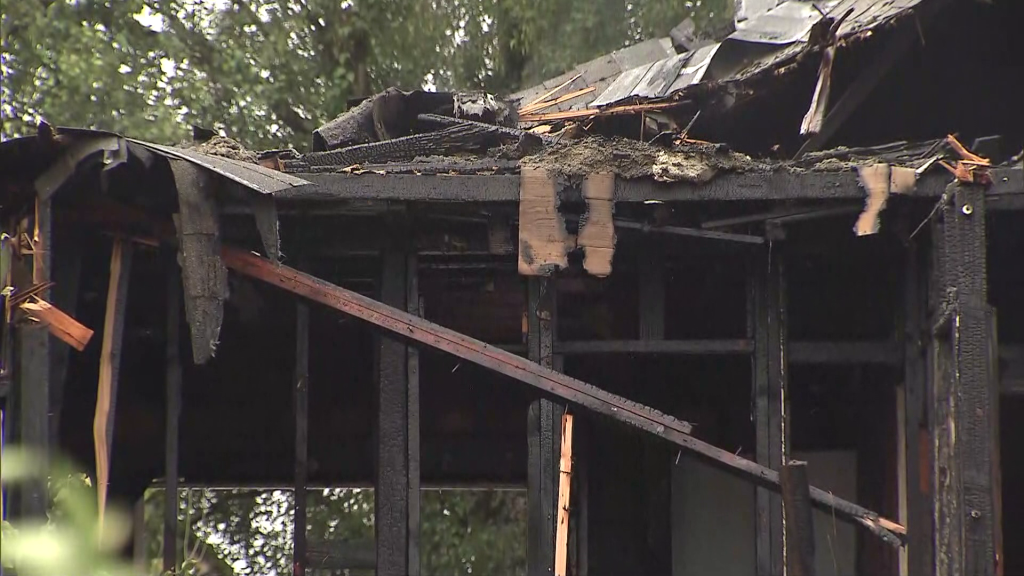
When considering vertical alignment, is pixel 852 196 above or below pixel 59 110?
below

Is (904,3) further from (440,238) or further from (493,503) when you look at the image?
(493,503)

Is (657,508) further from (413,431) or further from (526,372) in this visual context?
(526,372)

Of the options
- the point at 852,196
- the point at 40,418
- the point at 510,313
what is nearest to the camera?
the point at 40,418

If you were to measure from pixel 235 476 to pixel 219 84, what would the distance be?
28.9ft

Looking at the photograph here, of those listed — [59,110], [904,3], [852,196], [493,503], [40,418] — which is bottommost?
[493,503]

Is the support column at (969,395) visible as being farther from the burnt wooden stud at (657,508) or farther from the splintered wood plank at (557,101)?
the splintered wood plank at (557,101)

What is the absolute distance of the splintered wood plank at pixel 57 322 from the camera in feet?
16.7

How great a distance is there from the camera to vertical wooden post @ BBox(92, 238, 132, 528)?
5305 mm

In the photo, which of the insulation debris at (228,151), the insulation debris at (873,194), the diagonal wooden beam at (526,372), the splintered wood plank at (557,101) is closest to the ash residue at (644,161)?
the insulation debris at (873,194)

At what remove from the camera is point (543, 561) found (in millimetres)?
6184

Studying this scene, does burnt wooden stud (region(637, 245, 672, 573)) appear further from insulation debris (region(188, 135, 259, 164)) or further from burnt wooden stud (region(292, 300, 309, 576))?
insulation debris (region(188, 135, 259, 164))

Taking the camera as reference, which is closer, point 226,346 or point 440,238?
point 440,238

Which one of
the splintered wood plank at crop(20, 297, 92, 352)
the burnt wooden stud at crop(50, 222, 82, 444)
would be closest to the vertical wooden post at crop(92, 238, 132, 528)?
the burnt wooden stud at crop(50, 222, 82, 444)

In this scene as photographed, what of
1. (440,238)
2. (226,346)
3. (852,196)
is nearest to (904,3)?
(852,196)
